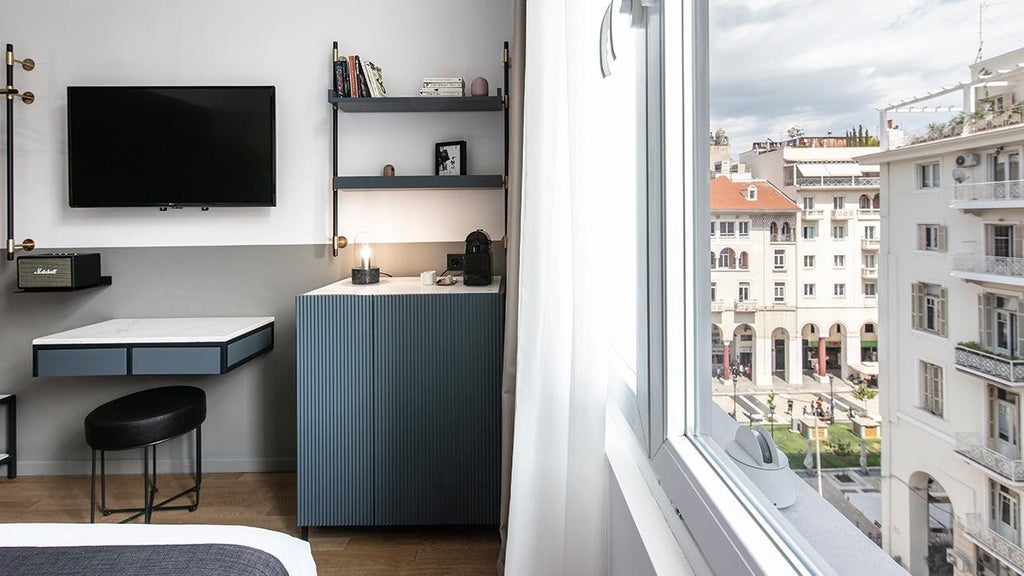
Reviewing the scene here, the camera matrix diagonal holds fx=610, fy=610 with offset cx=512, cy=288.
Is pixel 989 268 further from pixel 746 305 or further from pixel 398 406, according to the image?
pixel 398 406

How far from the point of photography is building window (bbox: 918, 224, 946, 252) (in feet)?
1.31

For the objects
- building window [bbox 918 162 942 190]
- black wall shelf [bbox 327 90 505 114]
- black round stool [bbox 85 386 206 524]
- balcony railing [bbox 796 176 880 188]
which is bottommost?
black round stool [bbox 85 386 206 524]

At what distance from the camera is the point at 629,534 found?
1132 millimetres

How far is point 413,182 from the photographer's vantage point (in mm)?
2613

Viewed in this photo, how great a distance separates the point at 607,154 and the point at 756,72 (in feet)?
3.03

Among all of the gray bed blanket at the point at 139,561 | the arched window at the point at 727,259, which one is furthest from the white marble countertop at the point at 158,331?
the arched window at the point at 727,259

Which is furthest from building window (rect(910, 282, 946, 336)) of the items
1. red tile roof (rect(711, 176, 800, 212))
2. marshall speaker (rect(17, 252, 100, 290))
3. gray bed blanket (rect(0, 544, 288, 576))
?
marshall speaker (rect(17, 252, 100, 290))

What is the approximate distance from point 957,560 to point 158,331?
274 centimetres

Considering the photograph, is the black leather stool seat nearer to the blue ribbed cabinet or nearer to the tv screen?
the blue ribbed cabinet

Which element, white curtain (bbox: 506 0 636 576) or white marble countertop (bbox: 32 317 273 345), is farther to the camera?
white marble countertop (bbox: 32 317 273 345)

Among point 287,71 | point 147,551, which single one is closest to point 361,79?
point 287,71

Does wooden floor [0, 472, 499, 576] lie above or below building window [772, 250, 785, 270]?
below

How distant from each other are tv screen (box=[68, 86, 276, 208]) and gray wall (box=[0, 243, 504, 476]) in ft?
1.05

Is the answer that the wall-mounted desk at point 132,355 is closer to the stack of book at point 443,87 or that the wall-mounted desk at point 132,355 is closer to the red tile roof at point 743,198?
the stack of book at point 443,87
